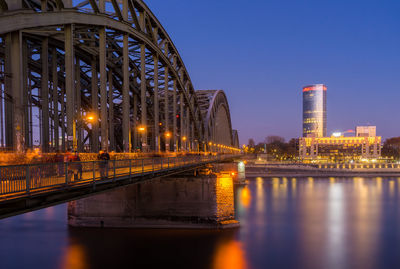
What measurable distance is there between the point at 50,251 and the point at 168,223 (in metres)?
9.45

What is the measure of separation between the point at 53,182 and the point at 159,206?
20.3 metres

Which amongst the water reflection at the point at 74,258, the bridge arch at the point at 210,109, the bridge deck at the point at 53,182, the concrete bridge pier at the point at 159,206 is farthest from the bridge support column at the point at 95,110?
the bridge arch at the point at 210,109

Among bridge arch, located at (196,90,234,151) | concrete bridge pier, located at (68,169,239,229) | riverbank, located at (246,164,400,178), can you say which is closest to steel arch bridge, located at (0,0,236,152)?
concrete bridge pier, located at (68,169,239,229)

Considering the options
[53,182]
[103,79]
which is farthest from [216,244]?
[53,182]

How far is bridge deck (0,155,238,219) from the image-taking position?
9523 millimetres

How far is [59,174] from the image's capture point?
1169 cm

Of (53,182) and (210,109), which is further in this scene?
(210,109)

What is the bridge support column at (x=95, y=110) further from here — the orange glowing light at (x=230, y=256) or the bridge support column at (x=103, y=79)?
the orange glowing light at (x=230, y=256)

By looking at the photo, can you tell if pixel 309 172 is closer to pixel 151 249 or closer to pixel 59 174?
pixel 151 249

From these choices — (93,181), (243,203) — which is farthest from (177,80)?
(93,181)

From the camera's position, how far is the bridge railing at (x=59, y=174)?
378 inches

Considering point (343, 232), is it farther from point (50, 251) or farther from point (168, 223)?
point (50, 251)

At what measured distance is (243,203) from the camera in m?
49.5

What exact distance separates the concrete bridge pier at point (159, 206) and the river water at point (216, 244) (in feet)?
3.42
